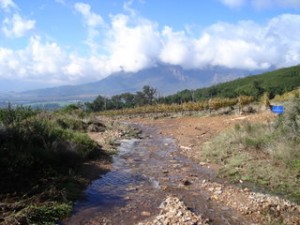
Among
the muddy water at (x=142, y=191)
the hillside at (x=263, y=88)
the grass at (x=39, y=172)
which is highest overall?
the hillside at (x=263, y=88)

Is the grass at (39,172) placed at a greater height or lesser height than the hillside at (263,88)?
lesser

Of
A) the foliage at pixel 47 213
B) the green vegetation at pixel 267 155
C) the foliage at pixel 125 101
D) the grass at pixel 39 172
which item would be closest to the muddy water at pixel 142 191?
the foliage at pixel 47 213


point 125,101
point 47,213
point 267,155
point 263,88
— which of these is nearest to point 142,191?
point 47,213

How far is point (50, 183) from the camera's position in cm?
1148

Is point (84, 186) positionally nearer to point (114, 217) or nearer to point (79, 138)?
point (114, 217)

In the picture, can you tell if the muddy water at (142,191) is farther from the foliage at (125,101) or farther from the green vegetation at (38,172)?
the foliage at (125,101)

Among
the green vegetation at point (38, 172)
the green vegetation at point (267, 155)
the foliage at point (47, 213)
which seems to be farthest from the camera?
the green vegetation at point (267, 155)

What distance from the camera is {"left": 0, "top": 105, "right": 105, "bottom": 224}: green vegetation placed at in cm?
944

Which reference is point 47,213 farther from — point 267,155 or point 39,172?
point 267,155

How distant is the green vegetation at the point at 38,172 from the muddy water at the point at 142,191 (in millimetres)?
545

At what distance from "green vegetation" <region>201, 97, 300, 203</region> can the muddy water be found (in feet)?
3.73

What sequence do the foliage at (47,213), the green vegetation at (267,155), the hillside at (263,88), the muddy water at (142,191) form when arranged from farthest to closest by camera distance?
the hillside at (263,88), the green vegetation at (267,155), the muddy water at (142,191), the foliage at (47,213)

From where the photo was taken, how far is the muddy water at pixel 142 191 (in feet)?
32.1

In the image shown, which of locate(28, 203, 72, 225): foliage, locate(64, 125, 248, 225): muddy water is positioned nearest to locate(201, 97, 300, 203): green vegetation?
locate(64, 125, 248, 225): muddy water
